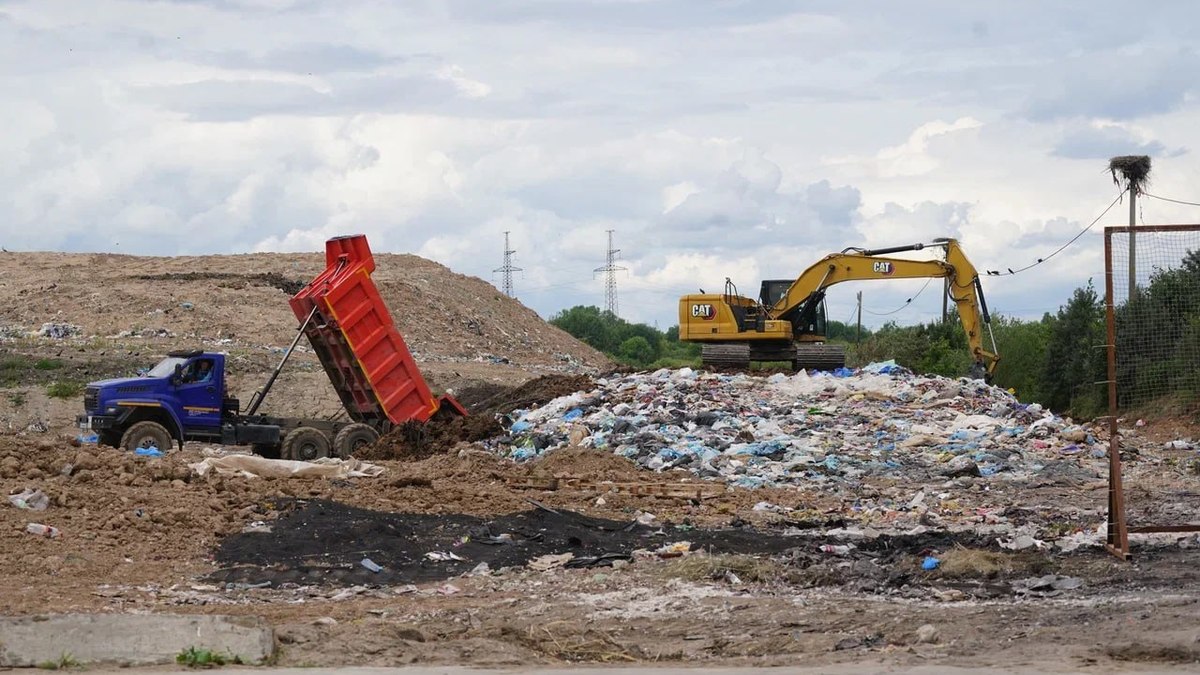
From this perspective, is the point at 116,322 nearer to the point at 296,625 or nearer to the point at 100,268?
the point at 100,268

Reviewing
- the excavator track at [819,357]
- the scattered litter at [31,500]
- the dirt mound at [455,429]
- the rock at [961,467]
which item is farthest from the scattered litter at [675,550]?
the excavator track at [819,357]

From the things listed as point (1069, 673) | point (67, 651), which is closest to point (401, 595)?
point (67, 651)

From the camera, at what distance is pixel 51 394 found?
25.8m

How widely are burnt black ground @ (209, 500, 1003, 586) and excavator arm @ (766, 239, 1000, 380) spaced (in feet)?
43.2

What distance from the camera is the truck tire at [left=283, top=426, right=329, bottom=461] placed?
60.6 ft

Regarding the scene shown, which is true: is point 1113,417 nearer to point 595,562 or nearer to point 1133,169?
point 595,562

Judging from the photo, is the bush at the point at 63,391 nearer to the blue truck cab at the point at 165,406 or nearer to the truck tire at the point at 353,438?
the blue truck cab at the point at 165,406

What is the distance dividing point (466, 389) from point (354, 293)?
8.54 metres

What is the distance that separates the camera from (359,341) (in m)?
19.1

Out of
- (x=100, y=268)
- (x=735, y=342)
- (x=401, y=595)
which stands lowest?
(x=401, y=595)

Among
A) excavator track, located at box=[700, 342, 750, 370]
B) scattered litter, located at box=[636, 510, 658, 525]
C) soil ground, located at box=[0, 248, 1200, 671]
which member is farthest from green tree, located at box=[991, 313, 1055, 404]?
scattered litter, located at box=[636, 510, 658, 525]

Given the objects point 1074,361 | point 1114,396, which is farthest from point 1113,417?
point 1074,361

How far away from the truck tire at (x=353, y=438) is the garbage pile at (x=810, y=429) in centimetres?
174

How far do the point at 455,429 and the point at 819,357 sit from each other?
9.15 meters
